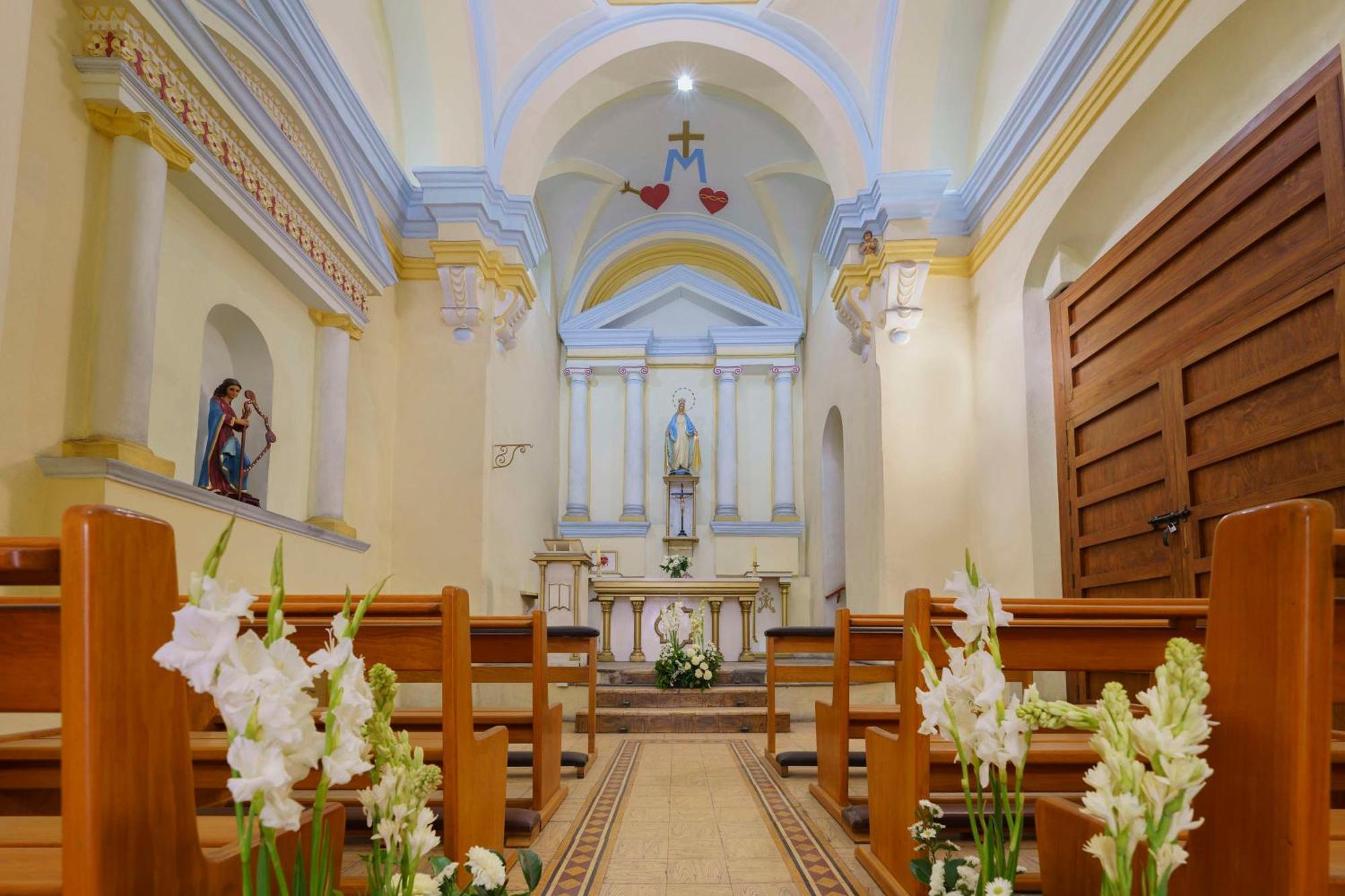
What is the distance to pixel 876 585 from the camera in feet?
24.9

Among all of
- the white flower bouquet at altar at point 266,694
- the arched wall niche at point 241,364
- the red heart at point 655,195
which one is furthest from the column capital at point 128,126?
the red heart at point 655,195

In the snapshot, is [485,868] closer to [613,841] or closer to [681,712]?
[613,841]

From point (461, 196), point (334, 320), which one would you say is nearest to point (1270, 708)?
point (334, 320)

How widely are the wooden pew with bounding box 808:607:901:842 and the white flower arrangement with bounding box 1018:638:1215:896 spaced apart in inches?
106

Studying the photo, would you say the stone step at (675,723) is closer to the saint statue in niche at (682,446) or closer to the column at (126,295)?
the column at (126,295)

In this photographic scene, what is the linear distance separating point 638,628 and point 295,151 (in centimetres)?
564

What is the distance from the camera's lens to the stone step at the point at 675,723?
7008 millimetres

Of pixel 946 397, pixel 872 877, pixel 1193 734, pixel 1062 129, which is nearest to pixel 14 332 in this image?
pixel 872 877

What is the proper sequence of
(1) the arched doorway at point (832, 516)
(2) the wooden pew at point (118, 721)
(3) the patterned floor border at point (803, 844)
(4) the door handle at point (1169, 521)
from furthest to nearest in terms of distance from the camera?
(1) the arched doorway at point (832, 516)
(4) the door handle at point (1169, 521)
(3) the patterned floor border at point (803, 844)
(2) the wooden pew at point (118, 721)

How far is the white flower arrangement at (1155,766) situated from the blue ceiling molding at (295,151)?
435 cm

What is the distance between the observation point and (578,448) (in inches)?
498

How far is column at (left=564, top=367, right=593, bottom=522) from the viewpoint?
12531mm

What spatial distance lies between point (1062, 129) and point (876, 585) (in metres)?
3.52

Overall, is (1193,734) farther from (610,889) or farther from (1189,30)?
(1189,30)
